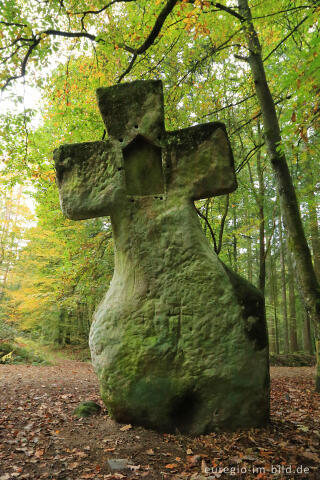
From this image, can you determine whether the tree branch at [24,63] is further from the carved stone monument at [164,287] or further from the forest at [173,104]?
the carved stone monument at [164,287]

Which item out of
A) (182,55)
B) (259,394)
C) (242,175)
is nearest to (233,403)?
(259,394)

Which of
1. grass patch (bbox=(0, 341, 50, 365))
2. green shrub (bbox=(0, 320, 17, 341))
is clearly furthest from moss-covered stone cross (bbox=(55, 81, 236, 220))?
green shrub (bbox=(0, 320, 17, 341))

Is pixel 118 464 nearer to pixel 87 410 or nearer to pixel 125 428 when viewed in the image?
pixel 125 428

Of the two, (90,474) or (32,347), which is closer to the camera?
(90,474)

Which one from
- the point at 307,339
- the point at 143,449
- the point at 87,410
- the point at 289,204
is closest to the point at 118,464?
the point at 143,449

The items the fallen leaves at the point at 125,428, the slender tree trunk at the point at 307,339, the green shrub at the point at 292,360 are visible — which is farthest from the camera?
the slender tree trunk at the point at 307,339

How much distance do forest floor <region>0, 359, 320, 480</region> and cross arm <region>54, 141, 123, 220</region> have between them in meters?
2.66

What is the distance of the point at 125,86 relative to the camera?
14.2 feet

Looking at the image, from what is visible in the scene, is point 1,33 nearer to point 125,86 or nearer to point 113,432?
point 125,86

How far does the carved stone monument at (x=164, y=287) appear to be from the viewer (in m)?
3.60

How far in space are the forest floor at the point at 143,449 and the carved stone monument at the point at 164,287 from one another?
0.82 feet

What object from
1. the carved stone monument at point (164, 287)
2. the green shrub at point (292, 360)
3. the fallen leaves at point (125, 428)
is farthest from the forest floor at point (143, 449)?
the green shrub at point (292, 360)

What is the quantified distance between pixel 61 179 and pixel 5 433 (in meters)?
3.18

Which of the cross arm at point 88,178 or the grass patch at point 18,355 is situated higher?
the cross arm at point 88,178
